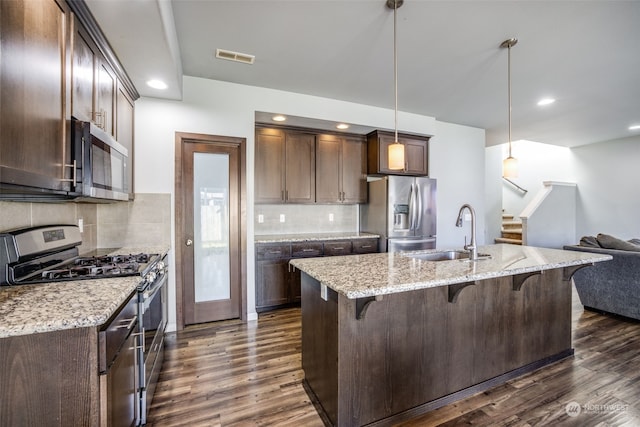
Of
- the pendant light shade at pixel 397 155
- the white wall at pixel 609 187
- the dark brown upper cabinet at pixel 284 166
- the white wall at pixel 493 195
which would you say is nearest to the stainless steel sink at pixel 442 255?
the pendant light shade at pixel 397 155

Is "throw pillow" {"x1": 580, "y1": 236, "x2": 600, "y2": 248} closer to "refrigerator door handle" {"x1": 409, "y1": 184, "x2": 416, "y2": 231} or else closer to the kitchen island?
the kitchen island

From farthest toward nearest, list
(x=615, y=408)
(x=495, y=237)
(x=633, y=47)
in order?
(x=495, y=237)
(x=633, y=47)
(x=615, y=408)

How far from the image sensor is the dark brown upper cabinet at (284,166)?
150 inches

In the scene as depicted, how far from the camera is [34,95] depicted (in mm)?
1278

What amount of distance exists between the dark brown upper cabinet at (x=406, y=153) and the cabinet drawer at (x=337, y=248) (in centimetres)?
117

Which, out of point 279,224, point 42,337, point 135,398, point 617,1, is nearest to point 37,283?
point 42,337

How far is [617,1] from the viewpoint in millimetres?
2074

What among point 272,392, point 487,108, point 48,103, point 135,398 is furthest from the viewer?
point 487,108

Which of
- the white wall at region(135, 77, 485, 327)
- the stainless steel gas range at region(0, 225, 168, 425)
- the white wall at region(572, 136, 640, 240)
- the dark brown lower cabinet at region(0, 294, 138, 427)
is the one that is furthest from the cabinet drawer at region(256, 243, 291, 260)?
the white wall at region(572, 136, 640, 240)

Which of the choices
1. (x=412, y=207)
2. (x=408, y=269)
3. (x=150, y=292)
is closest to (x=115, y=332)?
(x=150, y=292)

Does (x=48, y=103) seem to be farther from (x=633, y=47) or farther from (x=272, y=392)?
(x=633, y=47)

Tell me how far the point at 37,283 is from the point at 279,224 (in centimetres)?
289

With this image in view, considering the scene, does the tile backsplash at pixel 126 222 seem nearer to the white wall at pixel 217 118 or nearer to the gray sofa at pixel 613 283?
the white wall at pixel 217 118

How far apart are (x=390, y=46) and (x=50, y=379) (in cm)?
306
